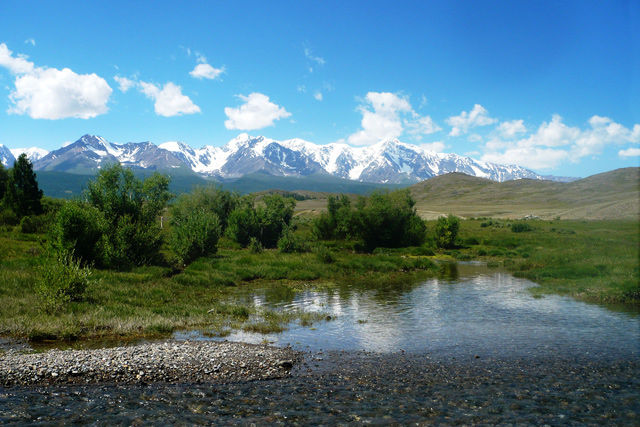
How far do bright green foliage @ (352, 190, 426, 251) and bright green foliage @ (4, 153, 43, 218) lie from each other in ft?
183

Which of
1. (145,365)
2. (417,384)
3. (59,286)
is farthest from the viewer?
(59,286)

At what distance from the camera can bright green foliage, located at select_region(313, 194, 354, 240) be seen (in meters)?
65.3

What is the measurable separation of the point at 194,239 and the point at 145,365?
29.2 metres

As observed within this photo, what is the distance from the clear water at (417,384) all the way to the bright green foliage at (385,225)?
131 feet

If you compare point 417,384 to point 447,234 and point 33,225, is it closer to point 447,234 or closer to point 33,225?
point 447,234

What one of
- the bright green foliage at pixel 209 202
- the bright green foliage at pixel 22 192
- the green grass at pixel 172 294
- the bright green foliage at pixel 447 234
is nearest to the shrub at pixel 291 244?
the green grass at pixel 172 294

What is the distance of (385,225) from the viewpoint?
206ft

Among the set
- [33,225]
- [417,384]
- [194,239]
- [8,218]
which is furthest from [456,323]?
[8,218]

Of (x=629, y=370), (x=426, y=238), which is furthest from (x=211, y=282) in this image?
(x=426, y=238)

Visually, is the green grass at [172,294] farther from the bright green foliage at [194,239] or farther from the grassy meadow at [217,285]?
the bright green foliage at [194,239]

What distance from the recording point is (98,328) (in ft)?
58.3

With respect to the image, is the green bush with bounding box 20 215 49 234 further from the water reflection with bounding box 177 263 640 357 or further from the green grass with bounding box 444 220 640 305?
the green grass with bounding box 444 220 640 305

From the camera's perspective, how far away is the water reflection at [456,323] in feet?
54.4

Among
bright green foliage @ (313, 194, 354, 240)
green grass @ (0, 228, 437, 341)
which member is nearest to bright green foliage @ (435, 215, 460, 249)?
bright green foliage @ (313, 194, 354, 240)
